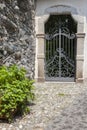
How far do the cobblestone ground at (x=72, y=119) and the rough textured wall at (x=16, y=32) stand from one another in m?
1.60

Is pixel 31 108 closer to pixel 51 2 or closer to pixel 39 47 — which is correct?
pixel 39 47

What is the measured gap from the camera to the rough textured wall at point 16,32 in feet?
17.8

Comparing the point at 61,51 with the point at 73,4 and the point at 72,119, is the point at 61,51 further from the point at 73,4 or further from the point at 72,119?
the point at 72,119

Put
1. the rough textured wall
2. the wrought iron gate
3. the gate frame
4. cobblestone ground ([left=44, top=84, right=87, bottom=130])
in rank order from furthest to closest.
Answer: the wrought iron gate → the gate frame → the rough textured wall → cobblestone ground ([left=44, top=84, right=87, bottom=130])

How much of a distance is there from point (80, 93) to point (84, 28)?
8.04ft

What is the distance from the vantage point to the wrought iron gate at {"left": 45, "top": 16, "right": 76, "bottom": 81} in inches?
331

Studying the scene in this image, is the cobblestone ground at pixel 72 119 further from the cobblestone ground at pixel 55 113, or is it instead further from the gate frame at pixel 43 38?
the gate frame at pixel 43 38

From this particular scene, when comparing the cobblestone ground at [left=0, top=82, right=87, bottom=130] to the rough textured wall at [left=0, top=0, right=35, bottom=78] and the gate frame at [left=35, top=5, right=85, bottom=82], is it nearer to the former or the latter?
the rough textured wall at [left=0, top=0, right=35, bottom=78]

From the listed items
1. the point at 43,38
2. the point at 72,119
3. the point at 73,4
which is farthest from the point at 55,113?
→ the point at 73,4

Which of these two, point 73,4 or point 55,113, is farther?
point 73,4

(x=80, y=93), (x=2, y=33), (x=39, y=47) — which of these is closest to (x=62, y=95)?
(x=80, y=93)

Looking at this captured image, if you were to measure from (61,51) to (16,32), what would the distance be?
8.88ft

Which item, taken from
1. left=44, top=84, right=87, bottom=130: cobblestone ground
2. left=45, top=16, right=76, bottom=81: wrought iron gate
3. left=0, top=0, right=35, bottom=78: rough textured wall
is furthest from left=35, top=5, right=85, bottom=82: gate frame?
left=44, top=84, right=87, bottom=130: cobblestone ground

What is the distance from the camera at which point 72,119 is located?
4363 millimetres
